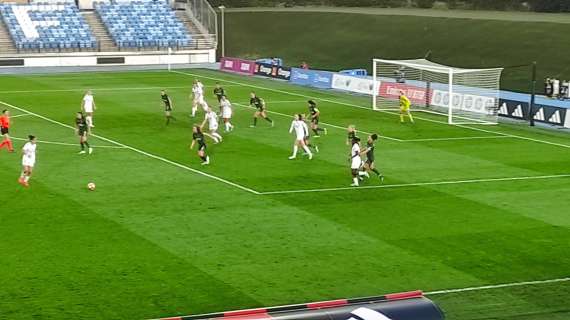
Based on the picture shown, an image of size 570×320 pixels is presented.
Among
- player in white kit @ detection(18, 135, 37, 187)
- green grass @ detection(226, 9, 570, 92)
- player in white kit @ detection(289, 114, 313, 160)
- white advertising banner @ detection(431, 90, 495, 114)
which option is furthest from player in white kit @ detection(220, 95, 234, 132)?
green grass @ detection(226, 9, 570, 92)

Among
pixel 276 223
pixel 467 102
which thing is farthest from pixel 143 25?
pixel 276 223

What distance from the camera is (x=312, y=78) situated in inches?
2650

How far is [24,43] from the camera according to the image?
81.7 m

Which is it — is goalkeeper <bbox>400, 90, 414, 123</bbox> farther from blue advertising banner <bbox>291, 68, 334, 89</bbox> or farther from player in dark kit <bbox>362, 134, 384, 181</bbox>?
blue advertising banner <bbox>291, 68, 334, 89</bbox>

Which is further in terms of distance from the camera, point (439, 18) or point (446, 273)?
point (439, 18)

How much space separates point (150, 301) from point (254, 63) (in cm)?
5546

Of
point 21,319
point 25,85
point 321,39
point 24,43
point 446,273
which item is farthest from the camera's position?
point 321,39

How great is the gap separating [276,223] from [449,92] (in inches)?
1016

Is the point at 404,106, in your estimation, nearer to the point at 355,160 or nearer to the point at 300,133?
the point at 300,133

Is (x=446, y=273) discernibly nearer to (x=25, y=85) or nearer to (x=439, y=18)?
(x=25, y=85)

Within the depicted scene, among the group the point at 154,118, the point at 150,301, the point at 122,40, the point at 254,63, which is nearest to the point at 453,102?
the point at 154,118

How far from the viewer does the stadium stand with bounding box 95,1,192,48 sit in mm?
85688

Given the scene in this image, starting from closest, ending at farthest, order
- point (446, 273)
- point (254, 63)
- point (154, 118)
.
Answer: point (446, 273) < point (154, 118) < point (254, 63)

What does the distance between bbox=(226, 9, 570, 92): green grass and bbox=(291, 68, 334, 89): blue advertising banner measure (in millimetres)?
12357
